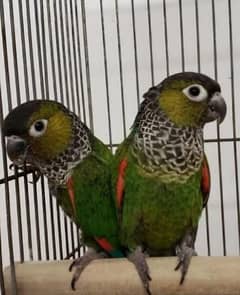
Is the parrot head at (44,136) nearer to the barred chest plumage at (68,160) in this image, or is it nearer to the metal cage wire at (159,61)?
the barred chest plumage at (68,160)

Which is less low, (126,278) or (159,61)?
(159,61)

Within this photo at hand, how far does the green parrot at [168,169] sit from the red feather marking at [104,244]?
0.03 metres

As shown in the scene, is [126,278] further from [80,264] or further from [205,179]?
[205,179]

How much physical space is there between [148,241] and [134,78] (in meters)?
0.62

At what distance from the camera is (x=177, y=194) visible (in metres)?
0.80

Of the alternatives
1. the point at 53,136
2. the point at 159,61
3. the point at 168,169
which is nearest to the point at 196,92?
the point at 168,169

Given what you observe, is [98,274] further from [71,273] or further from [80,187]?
[80,187]

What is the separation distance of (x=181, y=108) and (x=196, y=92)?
3cm

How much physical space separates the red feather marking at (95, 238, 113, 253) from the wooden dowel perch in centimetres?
9

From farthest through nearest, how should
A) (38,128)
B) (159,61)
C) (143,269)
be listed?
(159,61) < (38,128) < (143,269)

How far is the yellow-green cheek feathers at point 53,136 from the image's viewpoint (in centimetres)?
81

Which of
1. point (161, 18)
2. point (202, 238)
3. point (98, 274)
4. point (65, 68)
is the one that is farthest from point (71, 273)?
point (161, 18)

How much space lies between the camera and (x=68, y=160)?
0.83 meters

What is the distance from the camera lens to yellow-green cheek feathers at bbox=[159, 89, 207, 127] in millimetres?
809
